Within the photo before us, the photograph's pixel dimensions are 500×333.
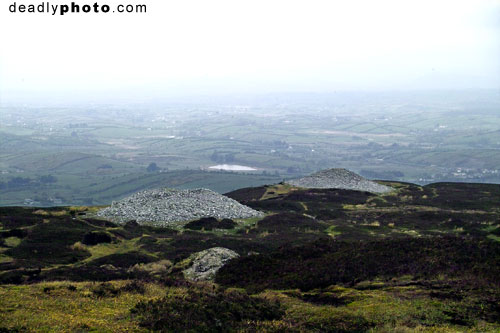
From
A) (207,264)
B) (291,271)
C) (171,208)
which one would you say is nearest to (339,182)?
(171,208)

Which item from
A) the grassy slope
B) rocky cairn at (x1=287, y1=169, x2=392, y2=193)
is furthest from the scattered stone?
rocky cairn at (x1=287, y1=169, x2=392, y2=193)

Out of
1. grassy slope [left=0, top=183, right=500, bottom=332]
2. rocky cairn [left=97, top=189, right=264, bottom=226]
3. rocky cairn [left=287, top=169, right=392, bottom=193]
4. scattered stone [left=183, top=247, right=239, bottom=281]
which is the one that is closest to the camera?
grassy slope [left=0, top=183, right=500, bottom=332]

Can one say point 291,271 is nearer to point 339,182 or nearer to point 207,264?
point 207,264

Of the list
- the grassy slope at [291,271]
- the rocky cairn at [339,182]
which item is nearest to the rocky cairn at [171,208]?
the grassy slope at [291,271]

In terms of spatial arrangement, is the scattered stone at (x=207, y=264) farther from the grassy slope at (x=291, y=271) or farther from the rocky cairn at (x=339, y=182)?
the rocky cairn at (x=339, y=182)

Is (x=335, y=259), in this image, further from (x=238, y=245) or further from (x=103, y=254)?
(x=103, y=254)

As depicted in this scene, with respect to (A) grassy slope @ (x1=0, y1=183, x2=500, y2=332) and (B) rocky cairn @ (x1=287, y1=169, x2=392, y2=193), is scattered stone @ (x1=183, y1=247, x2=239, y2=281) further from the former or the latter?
(B) rocky cairn @ (x1=287, y1=169, x2=392, y2=193)
